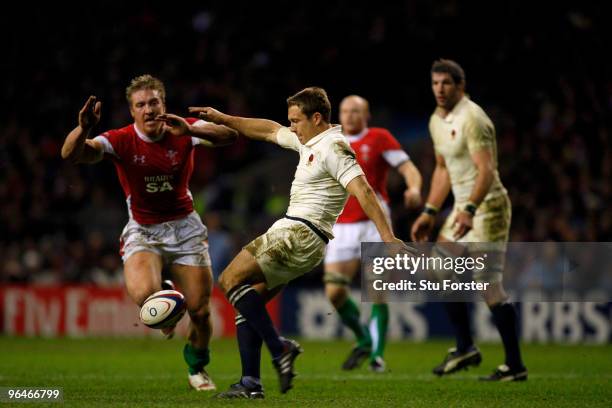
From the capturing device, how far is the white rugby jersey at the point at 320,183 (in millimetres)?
6907

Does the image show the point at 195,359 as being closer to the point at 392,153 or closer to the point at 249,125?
the point at 249,125

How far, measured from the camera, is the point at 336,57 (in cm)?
2022

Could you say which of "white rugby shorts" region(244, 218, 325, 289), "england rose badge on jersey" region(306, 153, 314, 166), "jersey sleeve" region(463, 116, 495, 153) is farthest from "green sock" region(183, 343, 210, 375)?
"jersey sleeve" region(463, 116, 495, 153)

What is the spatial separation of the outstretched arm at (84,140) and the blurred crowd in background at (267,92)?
8.80 metres

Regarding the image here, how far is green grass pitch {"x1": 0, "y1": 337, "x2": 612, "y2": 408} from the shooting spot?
7000 millimetres

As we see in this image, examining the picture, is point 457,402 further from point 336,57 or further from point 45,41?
point 45,41

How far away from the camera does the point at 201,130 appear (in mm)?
7574

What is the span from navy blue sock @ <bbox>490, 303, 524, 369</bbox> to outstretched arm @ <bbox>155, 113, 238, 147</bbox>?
8.63 feet

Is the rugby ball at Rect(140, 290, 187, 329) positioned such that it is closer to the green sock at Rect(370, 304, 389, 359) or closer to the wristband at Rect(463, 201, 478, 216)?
the wristband at Rect(463, 201, 478, 216)

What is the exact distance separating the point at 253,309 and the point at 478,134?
9.09ft

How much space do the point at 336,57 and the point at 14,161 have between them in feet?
21.3

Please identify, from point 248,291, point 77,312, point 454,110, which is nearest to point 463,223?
point 454,110

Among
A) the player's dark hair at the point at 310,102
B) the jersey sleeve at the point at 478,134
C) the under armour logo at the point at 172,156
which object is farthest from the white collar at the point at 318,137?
the jersey sleeve at the point at 478,134

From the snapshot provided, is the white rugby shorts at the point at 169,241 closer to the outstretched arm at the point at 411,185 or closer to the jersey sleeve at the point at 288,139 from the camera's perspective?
the jersey sleeve at the point at 288,139
